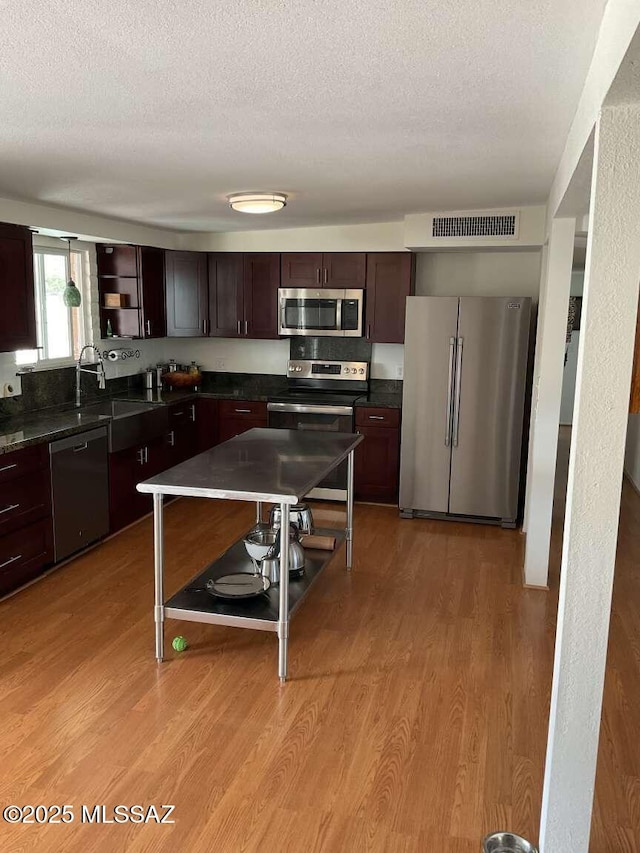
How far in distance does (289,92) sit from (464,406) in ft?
11.3

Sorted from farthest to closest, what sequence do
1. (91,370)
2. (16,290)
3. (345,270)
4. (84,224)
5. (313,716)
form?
(345,270)
(91,370)
(84,224)
(16,290)
(313,716)

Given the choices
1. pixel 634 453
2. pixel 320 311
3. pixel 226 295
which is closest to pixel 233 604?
pixel 320 311

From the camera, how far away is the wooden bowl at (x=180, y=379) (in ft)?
20.6

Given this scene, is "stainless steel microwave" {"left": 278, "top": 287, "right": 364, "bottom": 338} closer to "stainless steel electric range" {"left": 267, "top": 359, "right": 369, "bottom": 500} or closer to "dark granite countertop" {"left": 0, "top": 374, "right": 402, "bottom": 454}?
"stainless steel electric range" {"left": 267, "top": 359, "right": 369, "bottom": 500}

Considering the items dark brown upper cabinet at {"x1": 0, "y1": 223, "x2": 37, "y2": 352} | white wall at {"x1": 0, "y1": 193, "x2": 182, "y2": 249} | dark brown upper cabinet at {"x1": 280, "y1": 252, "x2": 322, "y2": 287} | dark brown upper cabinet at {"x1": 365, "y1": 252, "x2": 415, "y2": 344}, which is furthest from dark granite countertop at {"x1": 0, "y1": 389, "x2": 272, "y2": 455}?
white wall at {"x1": 0, "y1": 193, "x2": 182, "y2": 249}

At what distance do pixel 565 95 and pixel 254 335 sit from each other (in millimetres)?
4221

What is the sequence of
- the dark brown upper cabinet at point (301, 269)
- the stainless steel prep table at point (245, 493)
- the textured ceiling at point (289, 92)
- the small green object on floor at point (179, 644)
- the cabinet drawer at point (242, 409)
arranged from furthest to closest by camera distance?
the cabinet drawer at point (242, 409)
the dark brown upper cabinet at point (301, 269)
the small green object on floor at point (179, 644)
the stainless steel prep table at point (245, 493)
the textured ceiling at point (289, 92)

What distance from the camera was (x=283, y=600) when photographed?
10.3 ft

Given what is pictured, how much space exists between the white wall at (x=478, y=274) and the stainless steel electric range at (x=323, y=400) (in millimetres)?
941

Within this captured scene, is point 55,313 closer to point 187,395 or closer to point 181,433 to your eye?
point 187,395

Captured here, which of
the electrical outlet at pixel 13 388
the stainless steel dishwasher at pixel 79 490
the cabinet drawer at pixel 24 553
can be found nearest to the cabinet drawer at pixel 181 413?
the stainless steel dishwasher at pixel 79 490

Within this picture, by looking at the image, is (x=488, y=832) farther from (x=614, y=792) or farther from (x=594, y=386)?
(x=594, y=386)

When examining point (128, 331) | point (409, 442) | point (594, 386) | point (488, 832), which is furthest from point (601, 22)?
point (128, 331)

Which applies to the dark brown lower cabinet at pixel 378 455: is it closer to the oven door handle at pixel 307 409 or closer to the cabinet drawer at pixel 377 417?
the cabinet drawer at pixel 377 417
